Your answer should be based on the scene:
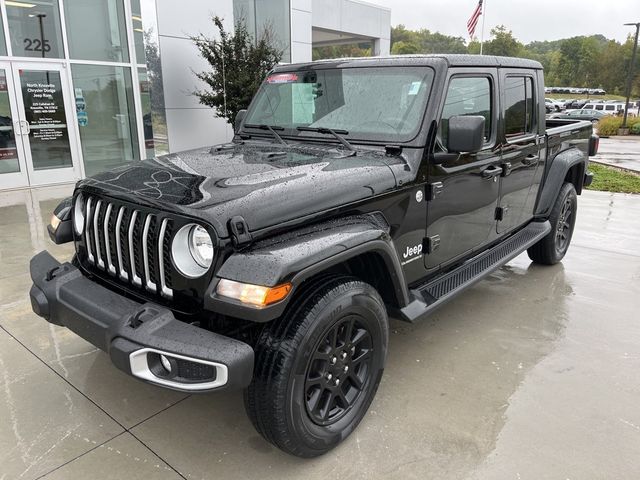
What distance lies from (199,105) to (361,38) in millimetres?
9942

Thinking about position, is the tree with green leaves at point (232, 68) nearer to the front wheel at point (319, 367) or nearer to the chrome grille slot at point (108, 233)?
the chrome grille slot at point (108, 233)

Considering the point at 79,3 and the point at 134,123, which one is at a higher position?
the point at 79,3

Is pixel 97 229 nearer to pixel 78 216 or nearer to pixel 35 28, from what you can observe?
pixel 78 216

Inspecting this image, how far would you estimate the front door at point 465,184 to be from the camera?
320 centimetres

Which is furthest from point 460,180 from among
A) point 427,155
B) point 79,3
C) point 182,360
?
point 79,3

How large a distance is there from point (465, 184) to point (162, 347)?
7.40 feet

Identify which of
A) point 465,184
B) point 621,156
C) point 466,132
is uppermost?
point 466,132

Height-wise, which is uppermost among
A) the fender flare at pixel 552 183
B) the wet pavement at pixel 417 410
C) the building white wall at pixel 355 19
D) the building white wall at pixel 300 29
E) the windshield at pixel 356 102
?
the building white wall at pixel 355 19

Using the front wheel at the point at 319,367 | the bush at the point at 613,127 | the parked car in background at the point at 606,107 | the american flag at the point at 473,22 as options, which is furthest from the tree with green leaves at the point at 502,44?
the front wheel at the point at 319,367

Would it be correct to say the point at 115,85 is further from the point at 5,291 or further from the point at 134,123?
the point at 5,291

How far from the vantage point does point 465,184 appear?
3422 mm

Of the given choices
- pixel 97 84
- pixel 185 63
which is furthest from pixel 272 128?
pixel 185 63

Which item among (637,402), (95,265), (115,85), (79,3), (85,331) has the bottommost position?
(637,402)

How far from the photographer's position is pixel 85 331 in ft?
7.69
